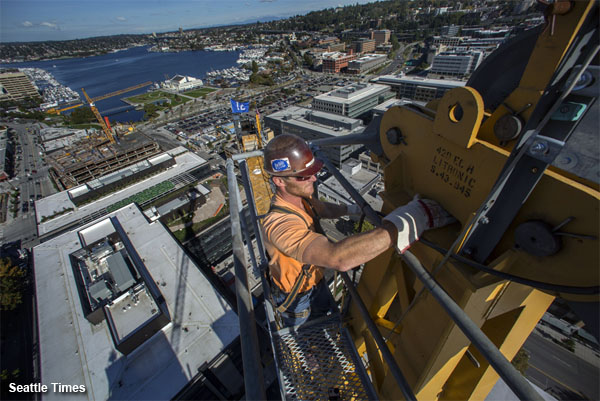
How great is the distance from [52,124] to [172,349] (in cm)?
6925

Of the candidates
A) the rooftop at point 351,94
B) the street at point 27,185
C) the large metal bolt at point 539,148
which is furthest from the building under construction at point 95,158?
the large metal bolt at point 539,148

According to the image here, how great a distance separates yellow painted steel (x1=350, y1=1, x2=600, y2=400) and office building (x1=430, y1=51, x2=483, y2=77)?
2693 inches

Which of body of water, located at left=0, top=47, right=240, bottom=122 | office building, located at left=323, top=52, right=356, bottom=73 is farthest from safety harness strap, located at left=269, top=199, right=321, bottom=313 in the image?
office building, located at left=323, top=52, right=356, bottom=73

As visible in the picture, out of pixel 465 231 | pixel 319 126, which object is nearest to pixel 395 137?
pixel 465 231

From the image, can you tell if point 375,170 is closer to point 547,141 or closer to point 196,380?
point 196,380

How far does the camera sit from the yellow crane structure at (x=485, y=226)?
1633mm

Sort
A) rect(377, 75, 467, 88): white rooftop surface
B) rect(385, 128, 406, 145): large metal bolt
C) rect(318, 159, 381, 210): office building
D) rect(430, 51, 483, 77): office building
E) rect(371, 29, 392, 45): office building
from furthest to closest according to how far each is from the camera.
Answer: rect(371, 29, 392, 45): office building < rect(430, 51, 483, 77): office building < rect(377, 75, 467, 88): white rooftop surface < rect(318, 159, 381, 210): office building < rect(385, 128, 406, 145): large metal bolt

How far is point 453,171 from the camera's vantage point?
256cm

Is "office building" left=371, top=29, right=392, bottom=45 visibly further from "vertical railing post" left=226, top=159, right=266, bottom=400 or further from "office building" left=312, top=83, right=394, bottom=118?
"vertical railing post" left=226, top=159, right=266, bottom=400

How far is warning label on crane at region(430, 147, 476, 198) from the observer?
2391 millimetres

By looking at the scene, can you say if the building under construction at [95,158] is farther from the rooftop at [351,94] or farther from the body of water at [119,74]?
the body of water at [119,74]

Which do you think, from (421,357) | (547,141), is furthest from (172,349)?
(547,141)

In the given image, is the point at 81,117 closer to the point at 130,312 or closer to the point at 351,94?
the point at 351,94

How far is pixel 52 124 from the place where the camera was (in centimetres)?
5534
